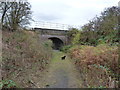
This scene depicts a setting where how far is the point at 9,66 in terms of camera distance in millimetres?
4512

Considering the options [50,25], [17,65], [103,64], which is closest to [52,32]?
[50,25]

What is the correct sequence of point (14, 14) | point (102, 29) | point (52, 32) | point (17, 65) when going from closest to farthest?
point (17, 65) → point (14, 14) → point (102, 29) → point (52, 32)

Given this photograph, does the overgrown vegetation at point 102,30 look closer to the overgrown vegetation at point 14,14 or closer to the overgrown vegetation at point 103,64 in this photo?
the overgrown vegetation at point 103,64

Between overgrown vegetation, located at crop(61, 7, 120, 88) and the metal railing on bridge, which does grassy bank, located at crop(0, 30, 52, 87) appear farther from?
the metal railing on bridge

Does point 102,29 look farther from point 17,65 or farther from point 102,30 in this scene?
point 17,65

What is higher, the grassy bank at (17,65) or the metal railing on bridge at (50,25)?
the metal railing on bridge at (50,25)


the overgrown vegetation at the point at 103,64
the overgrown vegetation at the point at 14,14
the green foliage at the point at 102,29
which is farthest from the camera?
the green foliage at the point at 102,29

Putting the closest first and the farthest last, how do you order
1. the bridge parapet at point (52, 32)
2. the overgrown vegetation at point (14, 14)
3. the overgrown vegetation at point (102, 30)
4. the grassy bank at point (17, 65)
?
the grassy bank at point (17, 65) → the overgrown vegetation at point (14, 14) → the overgrown vegetation at point (102, 30) → the bridge parapet at point (52, 32)

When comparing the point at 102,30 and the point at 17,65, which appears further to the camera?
the point at 102,30

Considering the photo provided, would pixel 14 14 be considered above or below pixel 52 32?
above

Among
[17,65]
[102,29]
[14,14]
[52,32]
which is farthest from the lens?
[52,32]

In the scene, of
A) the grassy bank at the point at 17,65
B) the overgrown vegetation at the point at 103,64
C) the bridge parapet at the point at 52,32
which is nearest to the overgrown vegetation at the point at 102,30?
the overgrown vegetation at the point at 103,64

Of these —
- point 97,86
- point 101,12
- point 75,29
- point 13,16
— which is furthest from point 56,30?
point 97,86

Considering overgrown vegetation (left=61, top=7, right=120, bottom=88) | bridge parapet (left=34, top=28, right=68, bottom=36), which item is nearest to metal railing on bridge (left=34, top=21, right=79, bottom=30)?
bridge parapet (left=34, top=28, right=68, bottom=36)
